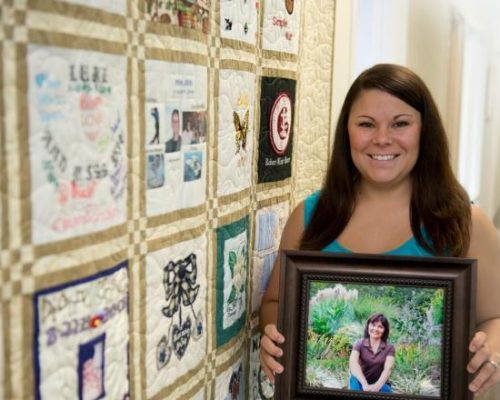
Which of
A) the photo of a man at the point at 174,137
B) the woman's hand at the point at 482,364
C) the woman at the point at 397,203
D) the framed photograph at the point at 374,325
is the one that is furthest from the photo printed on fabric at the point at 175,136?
the woman's hand at the point at 482,364

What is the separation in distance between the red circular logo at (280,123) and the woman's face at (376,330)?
451 millimetres

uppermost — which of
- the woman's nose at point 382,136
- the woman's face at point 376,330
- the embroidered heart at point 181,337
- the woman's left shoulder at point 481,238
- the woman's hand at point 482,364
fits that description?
the woman's nose at point 382,136

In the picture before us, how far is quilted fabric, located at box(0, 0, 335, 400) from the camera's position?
2.48 feet

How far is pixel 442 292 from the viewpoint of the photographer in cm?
124

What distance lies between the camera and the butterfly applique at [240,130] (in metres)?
1.29

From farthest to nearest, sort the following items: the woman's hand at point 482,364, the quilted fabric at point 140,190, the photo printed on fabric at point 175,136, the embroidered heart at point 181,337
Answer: the woman's hand at point 482,364 < the embroidered heart at point 181,337 < the photo printed on fabric at point 175,136 < the quilted fabric at point 140,190

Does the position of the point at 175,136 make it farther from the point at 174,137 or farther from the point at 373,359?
the point at 373,359

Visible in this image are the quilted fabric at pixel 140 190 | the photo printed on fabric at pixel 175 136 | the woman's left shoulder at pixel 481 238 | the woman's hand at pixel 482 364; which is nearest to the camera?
the quilted fabric at pixel 140 190

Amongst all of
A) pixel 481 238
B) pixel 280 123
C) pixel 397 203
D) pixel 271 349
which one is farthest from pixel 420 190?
pixel 271 349

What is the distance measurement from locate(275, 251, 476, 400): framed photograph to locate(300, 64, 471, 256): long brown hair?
0.16 metres

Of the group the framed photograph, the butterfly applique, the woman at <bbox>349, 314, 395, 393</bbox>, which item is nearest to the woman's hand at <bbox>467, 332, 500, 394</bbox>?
the framed photograph

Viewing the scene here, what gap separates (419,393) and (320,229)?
16.0 inches

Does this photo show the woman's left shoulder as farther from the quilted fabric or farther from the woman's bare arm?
the quilted fabric

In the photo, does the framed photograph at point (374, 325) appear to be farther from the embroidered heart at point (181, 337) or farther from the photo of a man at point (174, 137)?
the photo of a man at point (174, 137)
